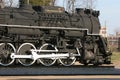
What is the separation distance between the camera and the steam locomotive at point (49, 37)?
20.0m

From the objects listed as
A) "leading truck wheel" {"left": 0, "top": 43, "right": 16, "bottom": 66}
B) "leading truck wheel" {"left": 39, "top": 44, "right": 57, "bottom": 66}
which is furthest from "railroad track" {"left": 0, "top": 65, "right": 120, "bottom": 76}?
"leading truck wheel" {"left": 39, "top": 44, "right": 57, "bottom": 66}

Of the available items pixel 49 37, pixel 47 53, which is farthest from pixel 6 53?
pixel 49 37

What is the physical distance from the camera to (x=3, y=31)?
788 inches

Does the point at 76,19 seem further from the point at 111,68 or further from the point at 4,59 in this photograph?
the point at 4,59

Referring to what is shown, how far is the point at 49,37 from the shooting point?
69.7 ft

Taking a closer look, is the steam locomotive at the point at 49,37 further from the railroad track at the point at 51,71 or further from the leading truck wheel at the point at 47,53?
the railroad track at the point at 51,71

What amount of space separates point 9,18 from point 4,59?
2142mm

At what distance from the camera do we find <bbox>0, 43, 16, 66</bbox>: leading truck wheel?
64.3ft

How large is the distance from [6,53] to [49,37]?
2.76m

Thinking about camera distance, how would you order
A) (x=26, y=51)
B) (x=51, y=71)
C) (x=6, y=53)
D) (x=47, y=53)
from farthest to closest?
(x=47, y=53)
(x=26, y=51)
(x=6, y=53)
(x=51, y=71)

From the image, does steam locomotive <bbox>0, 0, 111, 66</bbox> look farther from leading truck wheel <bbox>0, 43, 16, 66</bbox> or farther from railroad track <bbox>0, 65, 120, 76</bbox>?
railroad track <bbox>0, 65, 120, 76</bbox>

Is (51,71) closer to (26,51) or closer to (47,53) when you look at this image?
(26,51)

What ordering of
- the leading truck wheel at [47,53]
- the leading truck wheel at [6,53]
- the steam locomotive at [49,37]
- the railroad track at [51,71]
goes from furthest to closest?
1. the leading truck wheel at [47,53]
2. the steam locomotive at [49,37]
3. the leading truck wheel at [6,53]
4. the railroad track at [51,71]

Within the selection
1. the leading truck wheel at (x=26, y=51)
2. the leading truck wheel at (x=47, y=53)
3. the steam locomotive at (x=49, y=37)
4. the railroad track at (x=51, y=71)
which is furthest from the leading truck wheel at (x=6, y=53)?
the leading truck wheel at (x=47, y=53)
